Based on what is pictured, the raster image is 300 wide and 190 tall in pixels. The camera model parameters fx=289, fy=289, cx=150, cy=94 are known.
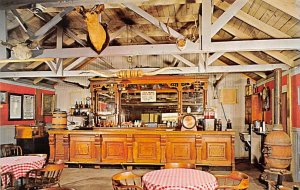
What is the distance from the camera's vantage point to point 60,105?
472 inches

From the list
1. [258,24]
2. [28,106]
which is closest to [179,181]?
[258,24]

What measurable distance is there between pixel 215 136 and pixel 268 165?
70.8 inches

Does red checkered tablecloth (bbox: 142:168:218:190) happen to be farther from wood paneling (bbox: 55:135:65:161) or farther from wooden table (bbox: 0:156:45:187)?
wood paneling (bbox: 55:135:65:161)

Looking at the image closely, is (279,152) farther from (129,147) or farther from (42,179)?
(42,179)

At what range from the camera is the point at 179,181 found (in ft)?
11.1

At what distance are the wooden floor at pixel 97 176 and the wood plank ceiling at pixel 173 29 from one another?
8.15 feet

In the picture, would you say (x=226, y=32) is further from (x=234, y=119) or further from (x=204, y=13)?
(x=234, y=119)

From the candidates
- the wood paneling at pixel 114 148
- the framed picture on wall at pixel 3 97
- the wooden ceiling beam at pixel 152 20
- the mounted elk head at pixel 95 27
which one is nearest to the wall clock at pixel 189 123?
the wood paneling at pixel 114 148

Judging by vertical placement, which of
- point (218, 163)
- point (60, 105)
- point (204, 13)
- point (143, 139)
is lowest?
point (218, 163)

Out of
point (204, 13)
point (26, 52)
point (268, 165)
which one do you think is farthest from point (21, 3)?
point (268, 165)

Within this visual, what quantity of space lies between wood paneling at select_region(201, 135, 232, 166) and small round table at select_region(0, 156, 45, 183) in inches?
158

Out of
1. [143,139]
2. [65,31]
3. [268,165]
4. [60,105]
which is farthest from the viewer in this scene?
[60,105]

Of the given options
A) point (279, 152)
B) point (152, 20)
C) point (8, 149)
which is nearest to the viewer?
point (152, 20)

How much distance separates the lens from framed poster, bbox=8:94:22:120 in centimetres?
901
